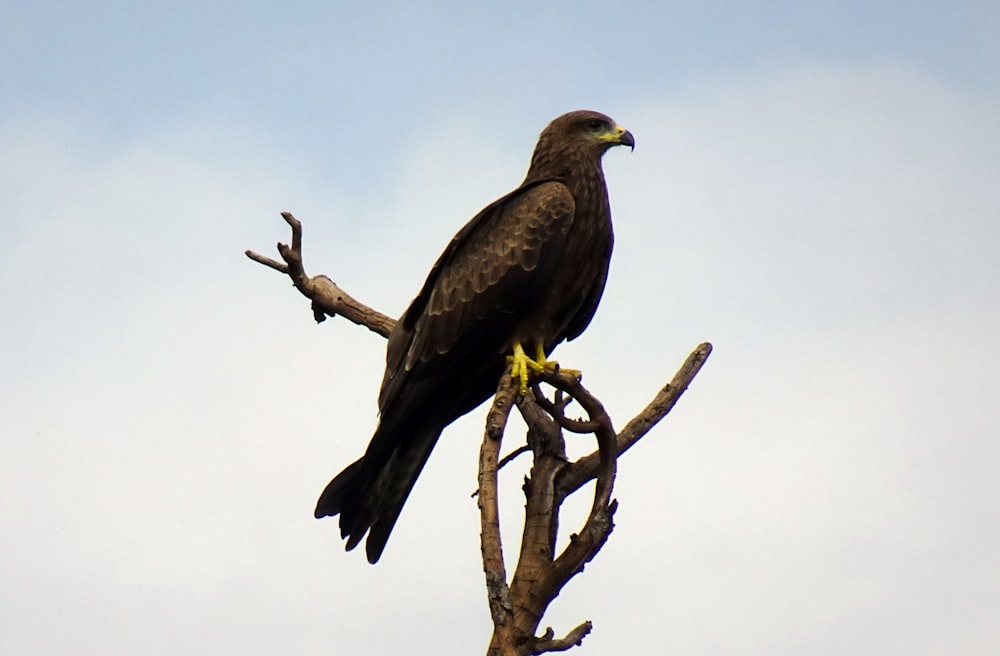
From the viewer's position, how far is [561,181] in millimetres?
7656

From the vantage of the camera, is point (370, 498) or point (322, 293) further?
point (322, 293)

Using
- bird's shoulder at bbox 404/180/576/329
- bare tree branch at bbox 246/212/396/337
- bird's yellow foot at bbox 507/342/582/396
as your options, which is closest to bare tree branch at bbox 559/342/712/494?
bird's yellow foot at bbox 507/342/582/396

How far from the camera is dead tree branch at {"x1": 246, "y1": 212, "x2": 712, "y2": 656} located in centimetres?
528

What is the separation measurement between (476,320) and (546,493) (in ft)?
3.78

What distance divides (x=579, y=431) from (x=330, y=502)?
1.67 metres

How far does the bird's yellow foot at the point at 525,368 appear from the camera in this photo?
21.5 ft

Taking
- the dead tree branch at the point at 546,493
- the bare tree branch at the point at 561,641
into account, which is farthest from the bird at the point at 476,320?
the bare tree branch at the point at 561,641

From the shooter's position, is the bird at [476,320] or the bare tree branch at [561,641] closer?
the bare tree branch at [561,641]

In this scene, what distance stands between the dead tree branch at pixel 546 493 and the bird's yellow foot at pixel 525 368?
8cm

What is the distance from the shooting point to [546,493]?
6574 millimetres

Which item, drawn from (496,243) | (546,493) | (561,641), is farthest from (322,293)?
(561,641)

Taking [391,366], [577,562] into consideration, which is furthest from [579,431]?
[391,366]

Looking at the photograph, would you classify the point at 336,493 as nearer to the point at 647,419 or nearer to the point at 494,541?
the point at 647,419

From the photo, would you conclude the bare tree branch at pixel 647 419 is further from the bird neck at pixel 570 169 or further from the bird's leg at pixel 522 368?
the bird neck at pixel 570 169
